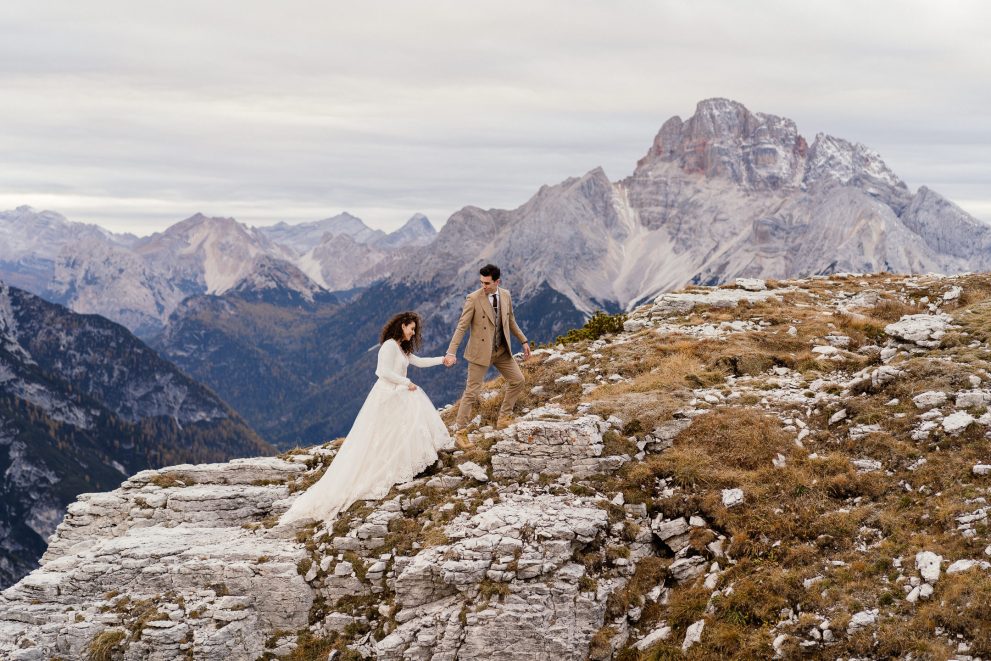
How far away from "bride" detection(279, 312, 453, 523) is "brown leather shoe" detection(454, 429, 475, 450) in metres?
0.97

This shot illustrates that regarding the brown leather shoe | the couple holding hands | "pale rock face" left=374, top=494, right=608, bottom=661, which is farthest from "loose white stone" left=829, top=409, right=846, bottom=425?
the couple holding hands

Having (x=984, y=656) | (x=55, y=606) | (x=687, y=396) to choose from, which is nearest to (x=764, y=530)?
(x=984, y=656)

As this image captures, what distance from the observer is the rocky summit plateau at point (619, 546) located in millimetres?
16703

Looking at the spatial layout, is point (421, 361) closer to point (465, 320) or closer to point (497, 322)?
point (465, 320)

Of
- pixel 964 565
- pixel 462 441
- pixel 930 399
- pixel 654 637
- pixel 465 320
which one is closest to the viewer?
pixel 964 565

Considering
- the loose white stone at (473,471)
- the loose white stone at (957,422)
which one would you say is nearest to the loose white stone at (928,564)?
the loose white stone at (957,422)

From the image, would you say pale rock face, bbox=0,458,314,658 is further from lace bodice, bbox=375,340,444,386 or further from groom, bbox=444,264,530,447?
groom, bbox=444,264,530,447

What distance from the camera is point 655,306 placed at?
40188 millimetres

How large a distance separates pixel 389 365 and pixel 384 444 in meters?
2.28

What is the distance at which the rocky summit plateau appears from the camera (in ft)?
54.8

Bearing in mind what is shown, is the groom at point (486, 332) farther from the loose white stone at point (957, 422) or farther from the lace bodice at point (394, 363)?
the loose white stone at point (957, 422)

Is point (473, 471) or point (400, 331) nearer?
point (473, 471)

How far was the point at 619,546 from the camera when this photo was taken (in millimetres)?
19844

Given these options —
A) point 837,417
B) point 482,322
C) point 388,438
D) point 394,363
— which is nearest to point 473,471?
point 388,438
